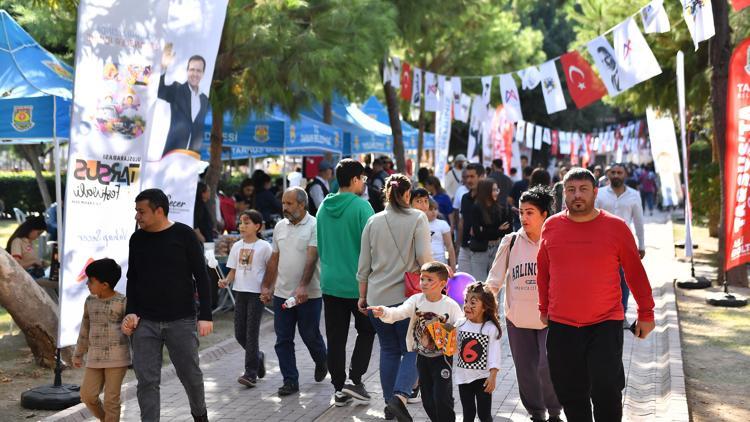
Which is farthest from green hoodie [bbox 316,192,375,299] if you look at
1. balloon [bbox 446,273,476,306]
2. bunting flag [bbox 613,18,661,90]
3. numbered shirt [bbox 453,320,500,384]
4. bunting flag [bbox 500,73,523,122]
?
bunting flag [bbox 500,73,523,122]

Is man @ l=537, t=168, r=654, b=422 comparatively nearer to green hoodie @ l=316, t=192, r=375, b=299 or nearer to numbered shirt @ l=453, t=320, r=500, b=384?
numbered shirt @ l=453, t=320, r=500, b=384

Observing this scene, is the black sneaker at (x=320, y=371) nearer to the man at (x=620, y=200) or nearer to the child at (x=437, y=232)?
the child at (x=437, y=232)

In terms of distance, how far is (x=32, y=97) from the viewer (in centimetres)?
1142

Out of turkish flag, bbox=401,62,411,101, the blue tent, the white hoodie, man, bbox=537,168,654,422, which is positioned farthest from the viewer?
turkish flag, bbox=401,62,411,101

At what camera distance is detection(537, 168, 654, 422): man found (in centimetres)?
565

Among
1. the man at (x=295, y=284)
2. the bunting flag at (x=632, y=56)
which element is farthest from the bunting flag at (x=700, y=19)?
the man at (x=295, y=284)

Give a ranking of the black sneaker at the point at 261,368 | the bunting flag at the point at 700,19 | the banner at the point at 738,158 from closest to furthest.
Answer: the black sneaker at the point at 261,368 < the bunting flag at the point at 700,19 < the banner at the point at 738,158

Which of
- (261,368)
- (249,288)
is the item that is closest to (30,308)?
(249,288)

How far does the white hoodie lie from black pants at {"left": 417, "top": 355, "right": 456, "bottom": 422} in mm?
613

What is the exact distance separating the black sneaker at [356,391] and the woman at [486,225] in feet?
9.80

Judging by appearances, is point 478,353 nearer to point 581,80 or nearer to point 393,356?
point 393,356

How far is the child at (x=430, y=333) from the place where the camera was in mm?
6430

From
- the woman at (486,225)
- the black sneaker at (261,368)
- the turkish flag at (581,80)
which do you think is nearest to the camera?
the black sneaker at (261,368)

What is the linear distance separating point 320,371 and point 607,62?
8.63m
